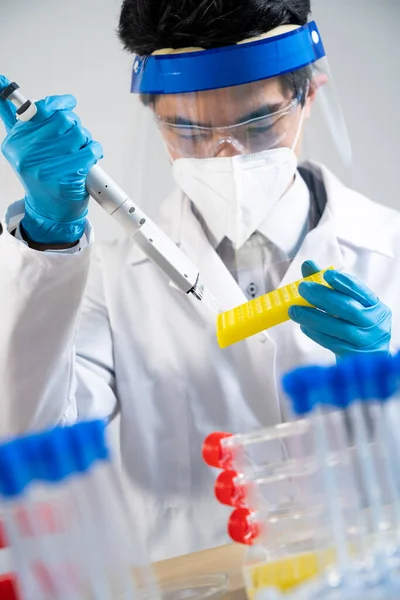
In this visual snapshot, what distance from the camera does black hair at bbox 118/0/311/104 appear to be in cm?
105

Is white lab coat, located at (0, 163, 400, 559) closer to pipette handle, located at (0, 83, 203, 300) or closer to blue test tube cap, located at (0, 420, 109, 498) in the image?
pipette handle, located at (0, 83, 203, 300)

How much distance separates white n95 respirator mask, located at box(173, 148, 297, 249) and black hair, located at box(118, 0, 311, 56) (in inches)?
6.8

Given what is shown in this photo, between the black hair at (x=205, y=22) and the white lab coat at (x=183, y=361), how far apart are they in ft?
0.90

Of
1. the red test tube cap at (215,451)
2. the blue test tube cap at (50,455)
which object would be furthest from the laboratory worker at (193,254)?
the blue test tube cap at (50,455)

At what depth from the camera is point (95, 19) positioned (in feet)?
5.32

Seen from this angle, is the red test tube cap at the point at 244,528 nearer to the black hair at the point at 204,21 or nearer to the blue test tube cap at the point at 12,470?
the blue test tube cap at the point at 12,470

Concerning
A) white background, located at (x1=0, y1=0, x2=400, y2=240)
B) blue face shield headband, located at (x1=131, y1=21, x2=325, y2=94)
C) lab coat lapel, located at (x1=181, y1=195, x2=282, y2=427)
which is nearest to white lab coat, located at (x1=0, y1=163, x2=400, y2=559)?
lab coat lapel, located at (x1=181, y1=195, x2=282, y2=427)

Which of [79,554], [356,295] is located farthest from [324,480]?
[356,295]

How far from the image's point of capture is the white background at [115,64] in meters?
1.60

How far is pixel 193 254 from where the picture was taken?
1246 millimetres

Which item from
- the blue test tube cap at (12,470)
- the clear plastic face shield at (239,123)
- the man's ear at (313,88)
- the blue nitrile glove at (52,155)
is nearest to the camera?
the blue test tube cap at (12,470)

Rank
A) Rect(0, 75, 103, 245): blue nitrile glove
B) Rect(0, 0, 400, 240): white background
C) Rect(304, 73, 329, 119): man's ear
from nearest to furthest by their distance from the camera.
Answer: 1. Rect(0, 75, 103, 245): blue nitrile glove
2. Rect(304, 73, 329, 119): man's ear
3. Rect(0, 0, 400, 240): white background

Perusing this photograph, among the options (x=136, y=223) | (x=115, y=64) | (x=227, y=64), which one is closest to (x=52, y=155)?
(x=136, y=223)

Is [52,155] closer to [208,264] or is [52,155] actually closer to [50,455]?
[208,264]
